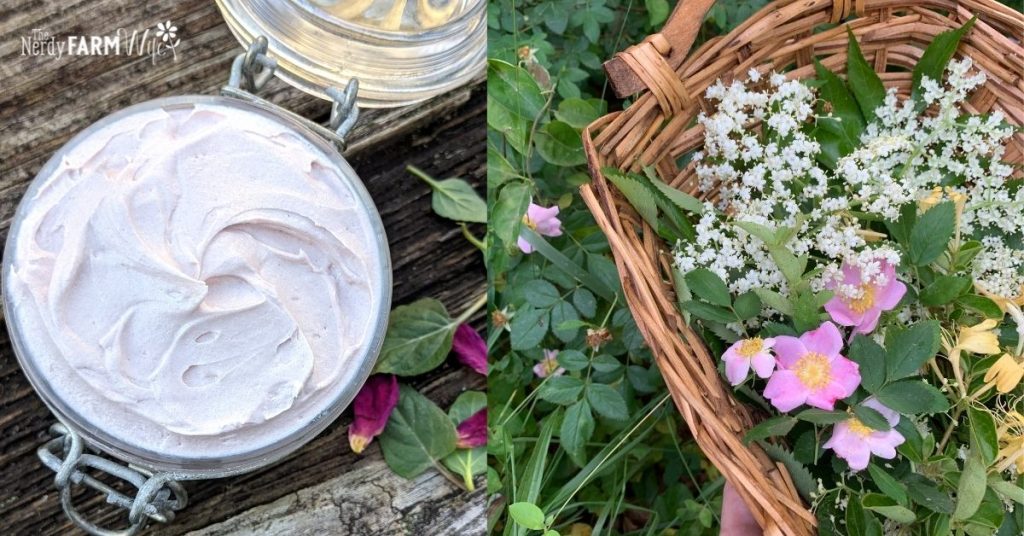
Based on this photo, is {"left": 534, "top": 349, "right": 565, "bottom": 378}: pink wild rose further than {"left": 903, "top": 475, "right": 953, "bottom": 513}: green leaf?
Yes

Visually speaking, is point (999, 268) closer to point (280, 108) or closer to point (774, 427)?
point (774, 427)

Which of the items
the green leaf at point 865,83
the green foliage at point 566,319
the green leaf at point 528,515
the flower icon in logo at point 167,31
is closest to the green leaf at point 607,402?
the green foliage at point 566,319

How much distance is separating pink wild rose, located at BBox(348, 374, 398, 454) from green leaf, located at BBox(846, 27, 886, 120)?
19.5 inches

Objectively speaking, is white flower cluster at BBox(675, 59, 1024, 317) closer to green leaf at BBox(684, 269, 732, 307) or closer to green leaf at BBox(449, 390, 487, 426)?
green leaf at BBox(684, 269, 732, 307)

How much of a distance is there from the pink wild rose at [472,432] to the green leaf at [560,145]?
0.27m

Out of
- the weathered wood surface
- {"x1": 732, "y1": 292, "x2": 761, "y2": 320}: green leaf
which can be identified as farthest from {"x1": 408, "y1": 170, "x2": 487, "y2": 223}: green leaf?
{"x1": 732, "y1": 292, "x2": 761, "y2": 320}: green leaf

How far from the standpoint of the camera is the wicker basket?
0.58 metres

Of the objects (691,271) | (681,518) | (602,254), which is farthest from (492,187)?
(681,518)

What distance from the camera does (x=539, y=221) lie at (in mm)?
745

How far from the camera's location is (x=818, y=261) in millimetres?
626

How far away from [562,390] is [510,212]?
0.16 m

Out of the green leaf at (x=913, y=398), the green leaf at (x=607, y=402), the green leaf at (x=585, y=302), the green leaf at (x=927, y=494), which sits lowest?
the green leaf at (x=607, y=402)

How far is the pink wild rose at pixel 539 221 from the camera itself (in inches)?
29.1

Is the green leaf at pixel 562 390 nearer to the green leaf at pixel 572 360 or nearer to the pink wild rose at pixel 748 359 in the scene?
the green leaf at pixel 572 360
